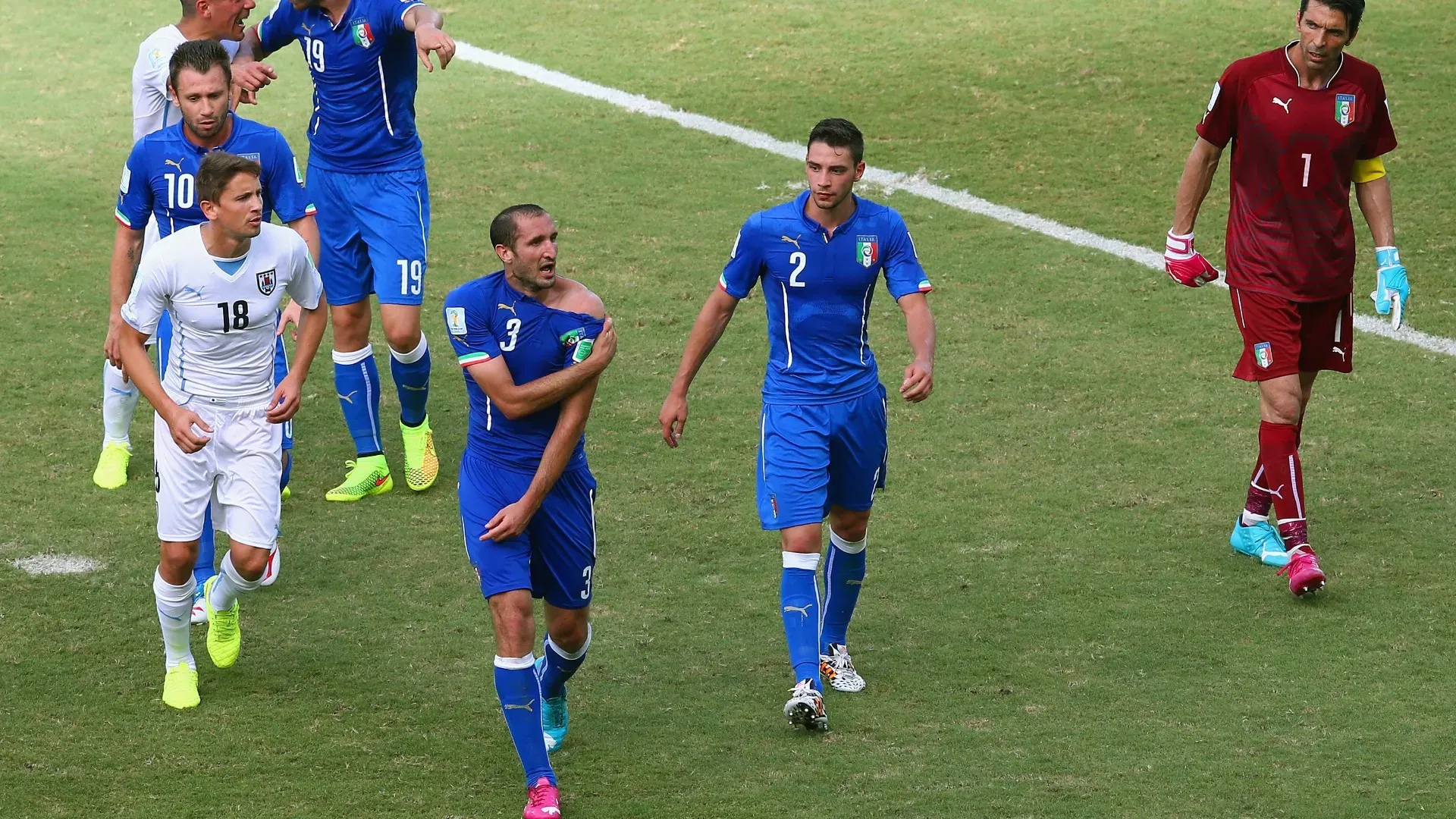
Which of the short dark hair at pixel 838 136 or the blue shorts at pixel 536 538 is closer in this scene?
the blue shorts at pixel 536 538

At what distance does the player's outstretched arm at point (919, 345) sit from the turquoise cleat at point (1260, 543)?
2.20m

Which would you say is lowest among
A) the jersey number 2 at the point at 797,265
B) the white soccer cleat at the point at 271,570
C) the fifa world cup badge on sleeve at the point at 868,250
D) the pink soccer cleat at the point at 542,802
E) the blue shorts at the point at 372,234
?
the white soccer cleat at the point at 271,570

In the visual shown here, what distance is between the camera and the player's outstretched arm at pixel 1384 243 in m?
7.91

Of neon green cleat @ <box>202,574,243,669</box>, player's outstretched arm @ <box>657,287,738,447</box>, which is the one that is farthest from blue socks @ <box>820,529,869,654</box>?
neon green cleat @ <box>202,574,243,669</box>

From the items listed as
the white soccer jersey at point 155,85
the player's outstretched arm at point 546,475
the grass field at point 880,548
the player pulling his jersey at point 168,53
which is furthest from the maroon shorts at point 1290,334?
the white soccer jersey at point 155,85

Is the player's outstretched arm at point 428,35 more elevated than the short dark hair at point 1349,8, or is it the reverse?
the short dark hair at point 1349,8

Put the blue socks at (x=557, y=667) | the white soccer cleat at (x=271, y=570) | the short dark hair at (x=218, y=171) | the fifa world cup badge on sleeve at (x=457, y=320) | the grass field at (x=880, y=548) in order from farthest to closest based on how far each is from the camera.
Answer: the white soccer cleat at (x=271, y=570)
the short dark hair at (x=218, y=171)
the blue socks at (x=557, y=667)
the grass field at (x=880, y=548)
the fifa world cup badge on sleeve at (x=457, y=320)

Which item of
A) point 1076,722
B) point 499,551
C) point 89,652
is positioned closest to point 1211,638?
point 1076,722

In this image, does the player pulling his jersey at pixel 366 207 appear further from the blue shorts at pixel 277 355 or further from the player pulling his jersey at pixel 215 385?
the player pulling his jersey at pixel 215 385

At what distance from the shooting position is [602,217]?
13.0m

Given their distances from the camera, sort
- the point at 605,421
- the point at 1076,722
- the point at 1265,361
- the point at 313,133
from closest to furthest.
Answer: the point at 1076,722
the point at 1265,361
the point at 313,133
the point at 605,421

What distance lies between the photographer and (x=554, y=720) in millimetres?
6535

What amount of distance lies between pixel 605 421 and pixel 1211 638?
3.75 meters

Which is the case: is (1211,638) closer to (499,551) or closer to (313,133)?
(499,551)
